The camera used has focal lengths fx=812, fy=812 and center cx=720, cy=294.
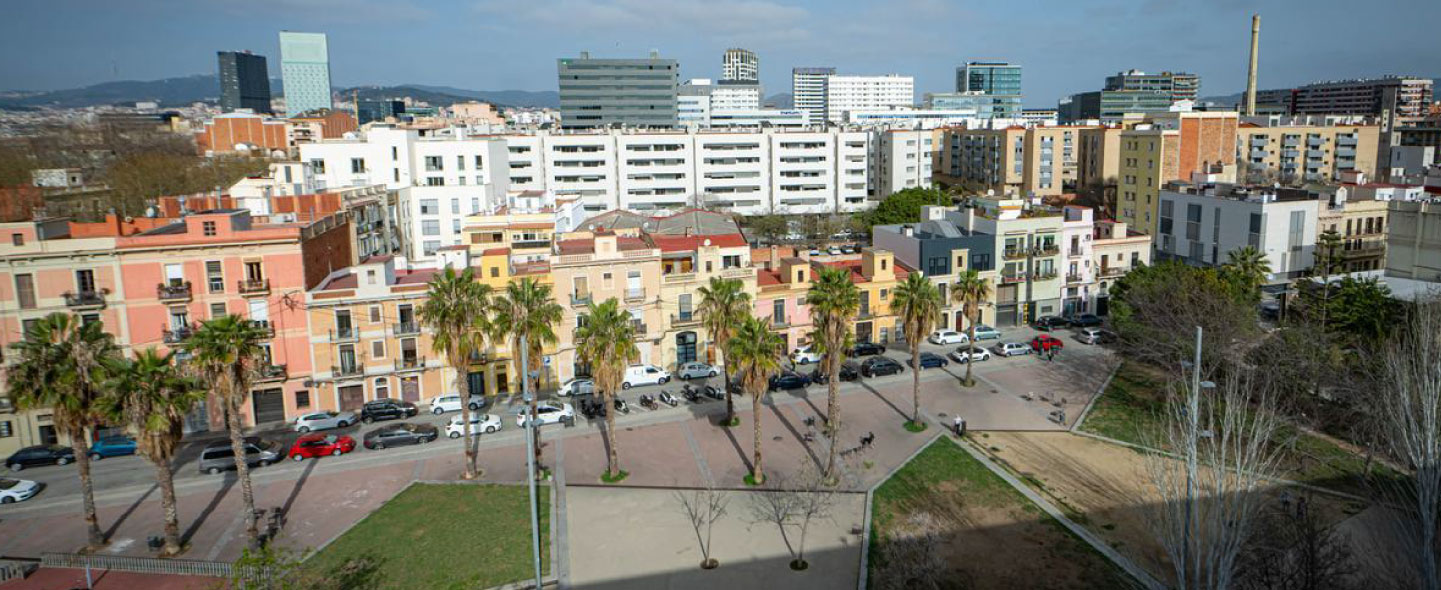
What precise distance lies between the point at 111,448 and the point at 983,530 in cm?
4793

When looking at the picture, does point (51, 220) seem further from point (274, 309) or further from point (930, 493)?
point (930, 493)

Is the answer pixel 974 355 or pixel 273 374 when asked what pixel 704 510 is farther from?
pixel 974 355

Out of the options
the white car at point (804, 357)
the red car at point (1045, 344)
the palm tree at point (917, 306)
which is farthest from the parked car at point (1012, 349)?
the palm tree at point (917, 306)

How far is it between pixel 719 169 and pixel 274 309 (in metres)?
89.4

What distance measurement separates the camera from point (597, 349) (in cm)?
3884

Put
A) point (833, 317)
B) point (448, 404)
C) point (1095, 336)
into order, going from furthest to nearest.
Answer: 1. point (1095, 336)
2. point (448, 404)
3. point (833, 317)

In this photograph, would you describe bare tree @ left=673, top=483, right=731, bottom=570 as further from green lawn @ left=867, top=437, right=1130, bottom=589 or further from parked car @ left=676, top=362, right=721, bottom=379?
parked car @ left=676, top=362, right=721, bottom=379

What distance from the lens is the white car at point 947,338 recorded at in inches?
2562

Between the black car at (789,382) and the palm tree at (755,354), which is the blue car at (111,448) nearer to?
the palm tree at (755,354)

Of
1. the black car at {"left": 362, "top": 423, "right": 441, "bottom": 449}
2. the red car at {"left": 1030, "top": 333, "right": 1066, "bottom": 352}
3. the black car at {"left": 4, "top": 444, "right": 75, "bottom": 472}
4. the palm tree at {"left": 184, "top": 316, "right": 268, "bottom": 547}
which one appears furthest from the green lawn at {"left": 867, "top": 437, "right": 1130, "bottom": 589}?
the black car at {"left": 4, "top": 444, "right": 75, "bottom": 472}

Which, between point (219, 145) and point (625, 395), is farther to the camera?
point (219, 145)

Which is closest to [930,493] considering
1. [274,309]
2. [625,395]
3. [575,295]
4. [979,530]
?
[979,530]

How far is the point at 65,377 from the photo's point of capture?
3400 centimetres

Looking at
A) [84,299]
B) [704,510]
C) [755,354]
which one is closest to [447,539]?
[704,510]
